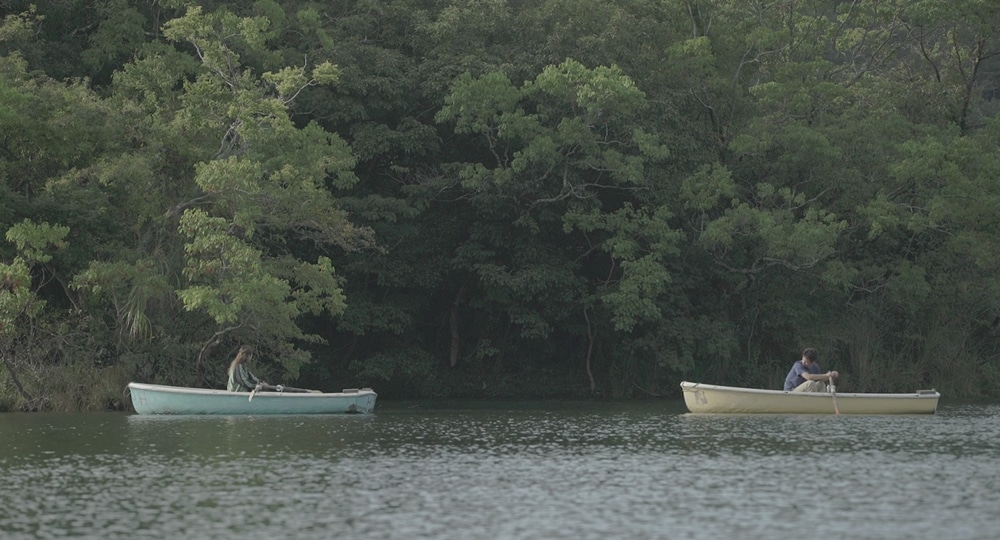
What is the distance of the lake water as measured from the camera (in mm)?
15008

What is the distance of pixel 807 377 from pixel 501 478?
14204 mm

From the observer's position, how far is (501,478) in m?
19.1

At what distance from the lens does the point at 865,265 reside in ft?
148

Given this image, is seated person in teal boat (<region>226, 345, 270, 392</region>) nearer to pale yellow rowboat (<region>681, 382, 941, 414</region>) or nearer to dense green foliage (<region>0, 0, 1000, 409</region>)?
dense green foliage (<region>0, 0, 1000, 409</region>)

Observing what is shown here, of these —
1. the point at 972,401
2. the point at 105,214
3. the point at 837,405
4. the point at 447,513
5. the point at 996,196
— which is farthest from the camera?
the point at 996,196

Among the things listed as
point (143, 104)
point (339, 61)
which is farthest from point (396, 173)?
point (143, 104)

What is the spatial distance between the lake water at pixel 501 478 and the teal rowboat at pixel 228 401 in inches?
37.7

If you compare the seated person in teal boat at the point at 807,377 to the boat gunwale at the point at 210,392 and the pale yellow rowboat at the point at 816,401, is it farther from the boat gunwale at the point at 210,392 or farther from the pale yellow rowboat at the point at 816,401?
the boat gunwale at the point at 210,392

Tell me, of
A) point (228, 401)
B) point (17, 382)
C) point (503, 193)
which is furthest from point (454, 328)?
point (17, 382)

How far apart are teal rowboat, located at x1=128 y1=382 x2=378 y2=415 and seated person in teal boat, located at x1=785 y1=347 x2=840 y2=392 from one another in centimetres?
960

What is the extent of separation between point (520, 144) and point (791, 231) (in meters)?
8.36

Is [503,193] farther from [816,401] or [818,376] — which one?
[816,401]

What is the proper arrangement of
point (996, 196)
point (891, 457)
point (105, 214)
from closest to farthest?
point (891, 457)
point (105, 214)
point (996, 196)

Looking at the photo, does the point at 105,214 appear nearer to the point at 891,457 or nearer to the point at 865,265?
the point at 891,457
